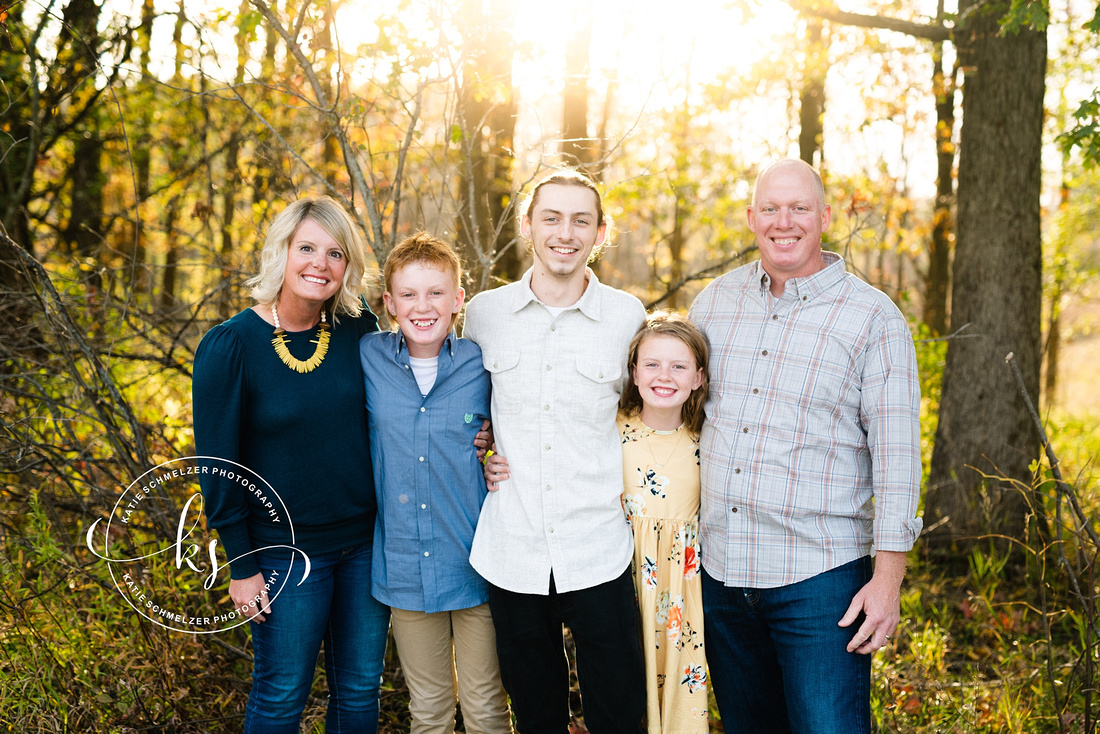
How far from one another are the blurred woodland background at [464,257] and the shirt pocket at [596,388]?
1312 mm

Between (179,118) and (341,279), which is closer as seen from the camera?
(341,279)

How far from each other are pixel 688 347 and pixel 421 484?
3.54 ft

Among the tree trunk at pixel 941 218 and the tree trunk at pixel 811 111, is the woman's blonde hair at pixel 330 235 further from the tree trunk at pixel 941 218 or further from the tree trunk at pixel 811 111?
the tree trunk at pixel 941 218

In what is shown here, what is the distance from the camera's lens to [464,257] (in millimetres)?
4402

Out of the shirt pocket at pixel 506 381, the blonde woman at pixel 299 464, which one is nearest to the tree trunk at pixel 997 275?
the shirt pocket at pixel 506 381

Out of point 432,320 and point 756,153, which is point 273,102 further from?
point 756,153

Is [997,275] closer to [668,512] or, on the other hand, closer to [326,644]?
[668,512]

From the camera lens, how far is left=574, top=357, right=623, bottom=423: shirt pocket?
2.72 metres

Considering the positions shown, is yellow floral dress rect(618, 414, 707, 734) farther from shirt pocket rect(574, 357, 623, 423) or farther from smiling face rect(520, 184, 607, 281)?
smiling face rect(520, 184, 607, 281)

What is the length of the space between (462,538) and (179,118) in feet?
24.7

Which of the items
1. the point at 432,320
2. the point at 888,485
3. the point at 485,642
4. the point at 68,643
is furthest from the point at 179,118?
the point at 888,485

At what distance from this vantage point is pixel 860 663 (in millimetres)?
2477

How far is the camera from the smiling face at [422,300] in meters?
2.67

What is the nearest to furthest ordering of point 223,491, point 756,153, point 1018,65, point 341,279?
1. point 223,491
2. point 341,279
3. point 1018,65
4. point 756,153
